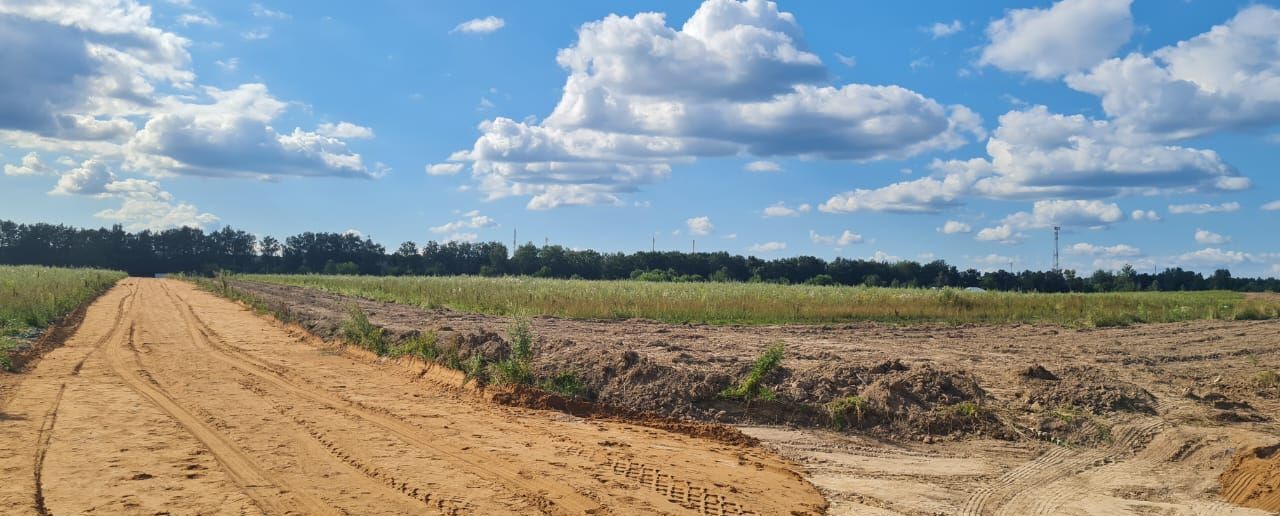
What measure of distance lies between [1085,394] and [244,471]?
978 centimetres

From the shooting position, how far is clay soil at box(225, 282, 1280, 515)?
25.2 feet

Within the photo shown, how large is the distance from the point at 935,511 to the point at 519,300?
2442 centimetres

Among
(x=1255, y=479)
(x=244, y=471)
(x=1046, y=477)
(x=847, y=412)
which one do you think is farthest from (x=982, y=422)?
(x=244, y=471)

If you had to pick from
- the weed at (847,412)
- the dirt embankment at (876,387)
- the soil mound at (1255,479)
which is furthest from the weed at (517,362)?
the soil mound at (1255,479)

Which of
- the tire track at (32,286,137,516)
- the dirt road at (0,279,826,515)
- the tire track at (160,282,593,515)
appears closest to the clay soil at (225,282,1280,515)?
the dirt road at (0,279,826,515)

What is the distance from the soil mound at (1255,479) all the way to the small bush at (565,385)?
743 centimetres

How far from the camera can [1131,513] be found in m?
7.18

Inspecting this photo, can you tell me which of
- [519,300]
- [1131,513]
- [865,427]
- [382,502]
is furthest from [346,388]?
[519,300]

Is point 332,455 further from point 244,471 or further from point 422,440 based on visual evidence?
point 422,440

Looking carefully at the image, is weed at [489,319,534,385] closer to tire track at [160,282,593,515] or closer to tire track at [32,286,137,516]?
tire track at [160,282,593,515]

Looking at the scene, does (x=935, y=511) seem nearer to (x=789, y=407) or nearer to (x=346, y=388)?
(x=789, y=407)

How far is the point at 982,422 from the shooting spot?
1023 cm

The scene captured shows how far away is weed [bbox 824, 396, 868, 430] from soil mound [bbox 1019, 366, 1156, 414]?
7.26 feet

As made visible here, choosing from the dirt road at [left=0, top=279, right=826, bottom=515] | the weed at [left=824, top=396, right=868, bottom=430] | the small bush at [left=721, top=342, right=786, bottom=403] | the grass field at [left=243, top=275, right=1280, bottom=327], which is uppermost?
the grass field at [left=243, top=275, right=1280, bottom=327]
